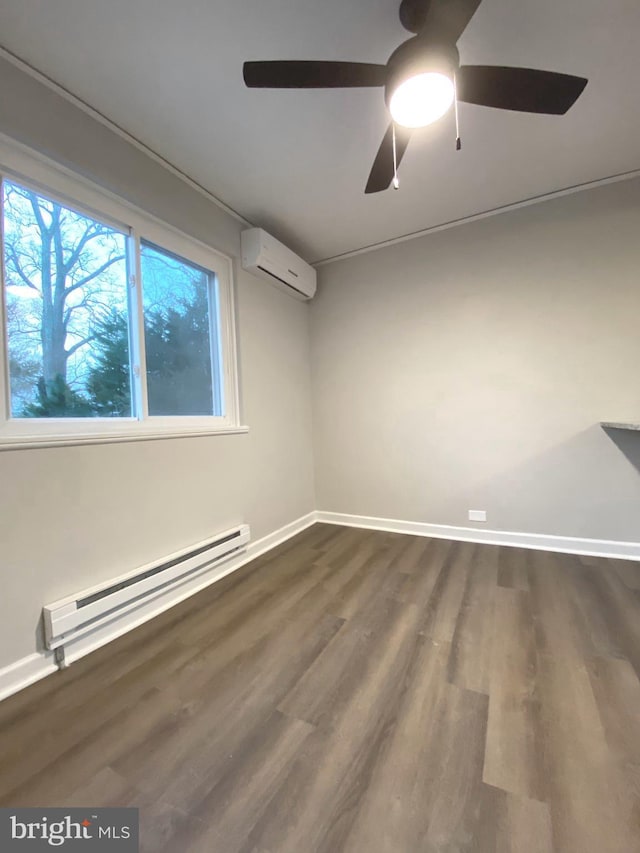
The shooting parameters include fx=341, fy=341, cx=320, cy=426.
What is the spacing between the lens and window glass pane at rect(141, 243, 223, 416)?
2.13 metres

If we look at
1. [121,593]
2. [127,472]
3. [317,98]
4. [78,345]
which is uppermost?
[317,98]

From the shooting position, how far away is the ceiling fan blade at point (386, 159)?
5.30 feet

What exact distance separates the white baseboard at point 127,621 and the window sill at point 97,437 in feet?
2.96

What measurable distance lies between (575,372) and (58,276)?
3.37 meters

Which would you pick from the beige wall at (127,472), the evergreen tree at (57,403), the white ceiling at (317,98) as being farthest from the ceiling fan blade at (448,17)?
the evergreen tree at (57,403)

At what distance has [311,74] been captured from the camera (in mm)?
1240

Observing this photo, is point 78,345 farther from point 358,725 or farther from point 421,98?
point 358,725

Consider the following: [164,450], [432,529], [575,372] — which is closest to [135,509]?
[164,450]

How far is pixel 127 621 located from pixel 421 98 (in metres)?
2.77

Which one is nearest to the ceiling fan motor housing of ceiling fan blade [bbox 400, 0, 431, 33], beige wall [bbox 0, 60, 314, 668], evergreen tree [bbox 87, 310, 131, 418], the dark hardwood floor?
ceiling fan blade [bbox 400, 0, 431, 33]

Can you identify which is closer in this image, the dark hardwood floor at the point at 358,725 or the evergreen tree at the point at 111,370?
the dark hardwood floor at the point at 358,725

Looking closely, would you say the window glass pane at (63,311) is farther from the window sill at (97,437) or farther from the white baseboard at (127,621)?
the white baseboard at (127,621)

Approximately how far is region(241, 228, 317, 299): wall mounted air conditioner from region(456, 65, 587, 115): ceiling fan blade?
1.65 meters

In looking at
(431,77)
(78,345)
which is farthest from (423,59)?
(78,345)
